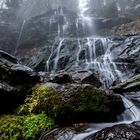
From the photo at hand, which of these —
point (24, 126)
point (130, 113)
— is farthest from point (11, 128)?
point (130, 113)

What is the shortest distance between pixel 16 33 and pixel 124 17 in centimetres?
1360

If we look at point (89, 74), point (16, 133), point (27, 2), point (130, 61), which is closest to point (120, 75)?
point (130, 61)

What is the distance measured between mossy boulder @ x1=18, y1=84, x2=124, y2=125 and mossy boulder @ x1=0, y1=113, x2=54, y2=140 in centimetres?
26

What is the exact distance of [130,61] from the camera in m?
16.8

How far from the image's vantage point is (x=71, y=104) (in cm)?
573

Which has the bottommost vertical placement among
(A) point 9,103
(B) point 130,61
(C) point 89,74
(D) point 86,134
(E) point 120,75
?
(D) point 86,134

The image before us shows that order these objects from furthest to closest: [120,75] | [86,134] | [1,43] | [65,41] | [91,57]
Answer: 1. [1,43]
2. [65,41]
3. [91,57]
4. [120,75]
5. [86,134]

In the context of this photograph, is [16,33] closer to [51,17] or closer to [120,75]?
[51,17]

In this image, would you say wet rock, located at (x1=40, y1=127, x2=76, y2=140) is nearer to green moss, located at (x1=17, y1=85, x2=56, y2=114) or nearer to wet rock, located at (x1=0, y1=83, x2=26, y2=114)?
green moss, located at (x1=17, y1=85, x2=56, y2=114)

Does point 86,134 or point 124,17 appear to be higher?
point 124,17

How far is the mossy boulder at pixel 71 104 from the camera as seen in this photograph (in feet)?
18.4

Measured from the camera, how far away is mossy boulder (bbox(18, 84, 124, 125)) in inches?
221

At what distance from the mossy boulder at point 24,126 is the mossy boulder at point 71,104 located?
26 centimetres

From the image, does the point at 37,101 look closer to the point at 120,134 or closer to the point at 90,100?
the point at 90,100
